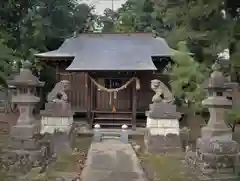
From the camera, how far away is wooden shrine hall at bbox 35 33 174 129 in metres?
18.9

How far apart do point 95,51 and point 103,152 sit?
9113 mm

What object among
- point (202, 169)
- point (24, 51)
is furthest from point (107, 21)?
point (202, 169)

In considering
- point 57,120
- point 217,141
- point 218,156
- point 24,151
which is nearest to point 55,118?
point 57,120

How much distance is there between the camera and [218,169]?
31.6ft

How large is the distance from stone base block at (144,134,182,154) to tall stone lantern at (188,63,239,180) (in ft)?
8.71

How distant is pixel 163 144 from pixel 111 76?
7172 mm

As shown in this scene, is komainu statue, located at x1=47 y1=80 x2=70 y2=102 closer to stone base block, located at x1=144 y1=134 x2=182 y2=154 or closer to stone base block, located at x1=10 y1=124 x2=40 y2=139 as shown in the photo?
stone base block, located at x1=10 y1=124 x2=40 y2=139

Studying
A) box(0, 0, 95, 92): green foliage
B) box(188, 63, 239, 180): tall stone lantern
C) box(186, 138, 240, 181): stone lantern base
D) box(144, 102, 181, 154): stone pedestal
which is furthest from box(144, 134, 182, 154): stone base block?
box(0, 0, 95, 92): green foliage

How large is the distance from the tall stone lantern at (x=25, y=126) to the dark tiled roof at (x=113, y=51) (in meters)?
7.09

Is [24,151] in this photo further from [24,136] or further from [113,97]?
[113,97]

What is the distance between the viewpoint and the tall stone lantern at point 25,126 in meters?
10.6

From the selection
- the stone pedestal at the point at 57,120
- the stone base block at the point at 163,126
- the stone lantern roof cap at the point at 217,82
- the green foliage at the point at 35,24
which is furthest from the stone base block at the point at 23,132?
the green foliage at the point at 35,24

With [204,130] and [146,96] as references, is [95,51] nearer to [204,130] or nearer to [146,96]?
[146,96]

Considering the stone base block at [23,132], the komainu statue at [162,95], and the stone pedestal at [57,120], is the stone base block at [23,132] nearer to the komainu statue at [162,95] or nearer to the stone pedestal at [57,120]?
the stone pedestal at [57,120]
